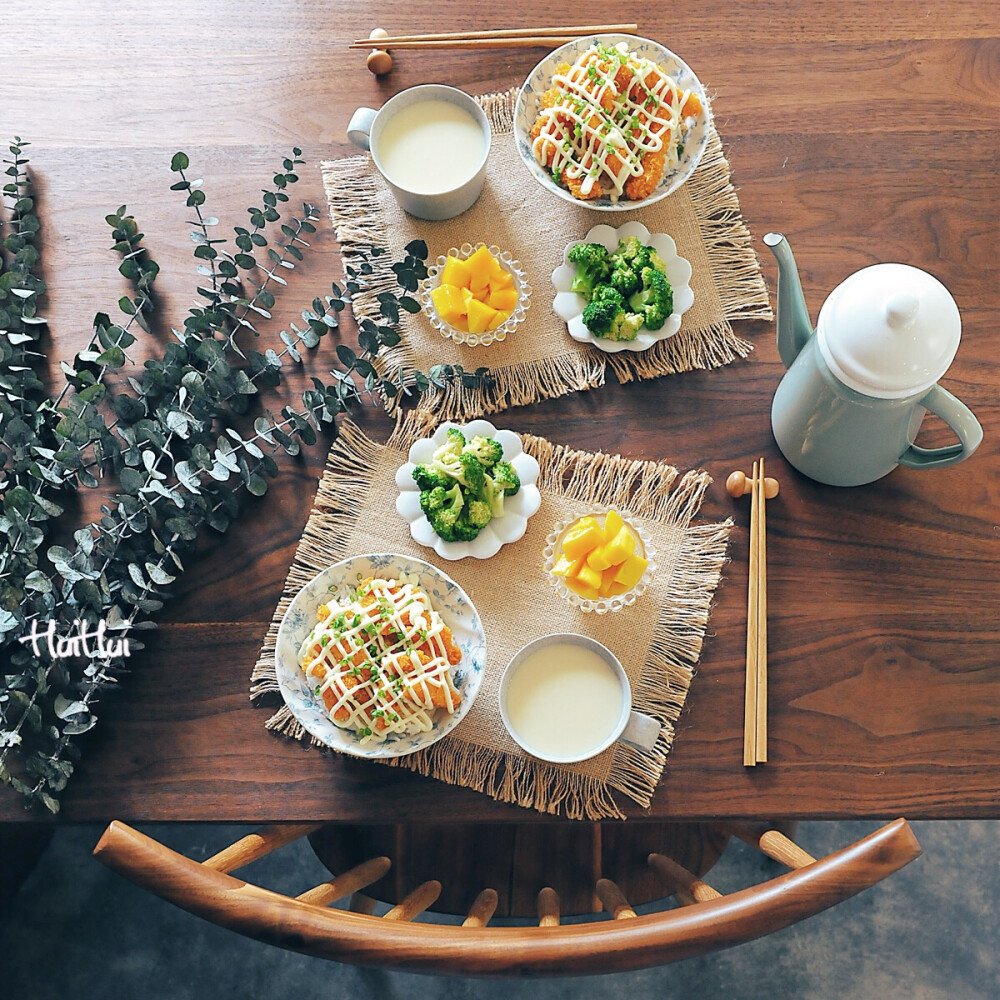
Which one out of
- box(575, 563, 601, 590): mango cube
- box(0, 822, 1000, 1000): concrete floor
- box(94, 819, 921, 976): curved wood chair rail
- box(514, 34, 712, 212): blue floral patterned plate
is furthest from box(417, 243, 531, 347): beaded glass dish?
box(0, 822, 1000, 1000): concrete floor

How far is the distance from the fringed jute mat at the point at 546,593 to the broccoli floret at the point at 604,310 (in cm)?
16

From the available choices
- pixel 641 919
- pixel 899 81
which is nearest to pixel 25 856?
pixel 641 919

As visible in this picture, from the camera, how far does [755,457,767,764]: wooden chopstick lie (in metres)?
1.13

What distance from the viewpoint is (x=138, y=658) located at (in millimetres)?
1174

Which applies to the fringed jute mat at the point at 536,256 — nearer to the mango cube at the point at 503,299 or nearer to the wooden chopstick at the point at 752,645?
the mango cube at the point at 503,299

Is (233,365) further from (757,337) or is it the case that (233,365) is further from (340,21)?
(757,337)

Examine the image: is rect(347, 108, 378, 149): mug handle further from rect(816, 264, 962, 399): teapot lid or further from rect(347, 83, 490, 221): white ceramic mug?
rect(816, 264, 962, 399): teapot lid

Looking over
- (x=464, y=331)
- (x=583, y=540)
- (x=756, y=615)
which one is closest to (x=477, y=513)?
(x=583, y=540)

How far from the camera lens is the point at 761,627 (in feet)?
3.81

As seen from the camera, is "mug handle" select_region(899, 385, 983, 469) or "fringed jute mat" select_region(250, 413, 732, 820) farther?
"fringed jute mat" select_region(250, 413, 732, 820)

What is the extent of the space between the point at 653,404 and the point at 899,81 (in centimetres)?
59

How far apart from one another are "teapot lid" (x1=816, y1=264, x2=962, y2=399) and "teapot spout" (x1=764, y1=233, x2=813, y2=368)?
74 millimetres

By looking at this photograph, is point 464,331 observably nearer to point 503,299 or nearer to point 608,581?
point 503,299

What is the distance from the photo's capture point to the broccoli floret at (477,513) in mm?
1138
